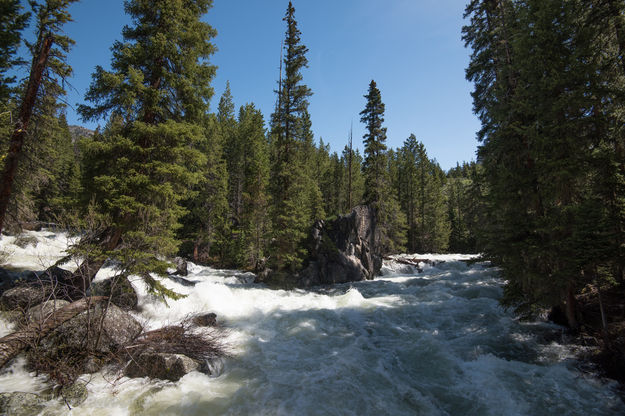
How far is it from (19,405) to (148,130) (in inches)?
317

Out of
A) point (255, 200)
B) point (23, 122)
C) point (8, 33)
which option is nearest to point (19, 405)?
point (23, 122)

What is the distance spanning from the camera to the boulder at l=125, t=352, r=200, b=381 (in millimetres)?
7035

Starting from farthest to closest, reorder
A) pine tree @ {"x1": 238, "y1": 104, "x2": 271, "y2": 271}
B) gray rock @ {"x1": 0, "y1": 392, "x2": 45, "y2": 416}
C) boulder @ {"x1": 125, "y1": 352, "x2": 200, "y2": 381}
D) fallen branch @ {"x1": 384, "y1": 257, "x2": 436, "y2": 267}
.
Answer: fallen branch @ {"x1": 384, "y1": 257, "x2": 436, "y2": 267}
pine tree @ {"x1": 238, "y1": 104, "x2": 271, "y2": 271}
boulder @ {"x1": 125, "y1": 352, "x2": 200, "y2": 381}
gray rock @ {"x1": 0, "y1": 392, "x2": 45, "y2": 416}

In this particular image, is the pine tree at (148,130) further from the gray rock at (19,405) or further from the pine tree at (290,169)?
the pine tree at (290,169)

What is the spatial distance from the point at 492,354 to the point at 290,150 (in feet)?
58.0

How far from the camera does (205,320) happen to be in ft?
35.0

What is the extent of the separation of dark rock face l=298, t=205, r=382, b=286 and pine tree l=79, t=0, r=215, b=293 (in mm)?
12988

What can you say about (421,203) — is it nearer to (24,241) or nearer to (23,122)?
(23,122)

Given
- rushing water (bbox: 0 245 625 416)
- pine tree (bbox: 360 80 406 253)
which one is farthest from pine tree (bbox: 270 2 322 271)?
pine tree (bbox: 360 80 406 253)

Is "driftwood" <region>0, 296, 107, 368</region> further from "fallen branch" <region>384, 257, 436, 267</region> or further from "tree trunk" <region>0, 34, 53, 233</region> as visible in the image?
"fallen branch" <region>384, 257, 436, 267</region>

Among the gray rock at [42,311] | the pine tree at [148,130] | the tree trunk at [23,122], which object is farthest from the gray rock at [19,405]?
the tree trunk at [23,122]

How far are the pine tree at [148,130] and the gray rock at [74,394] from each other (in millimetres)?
3212

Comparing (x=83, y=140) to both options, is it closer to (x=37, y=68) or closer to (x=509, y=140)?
(x=37, y=68)

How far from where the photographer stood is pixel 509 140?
10062 mm
